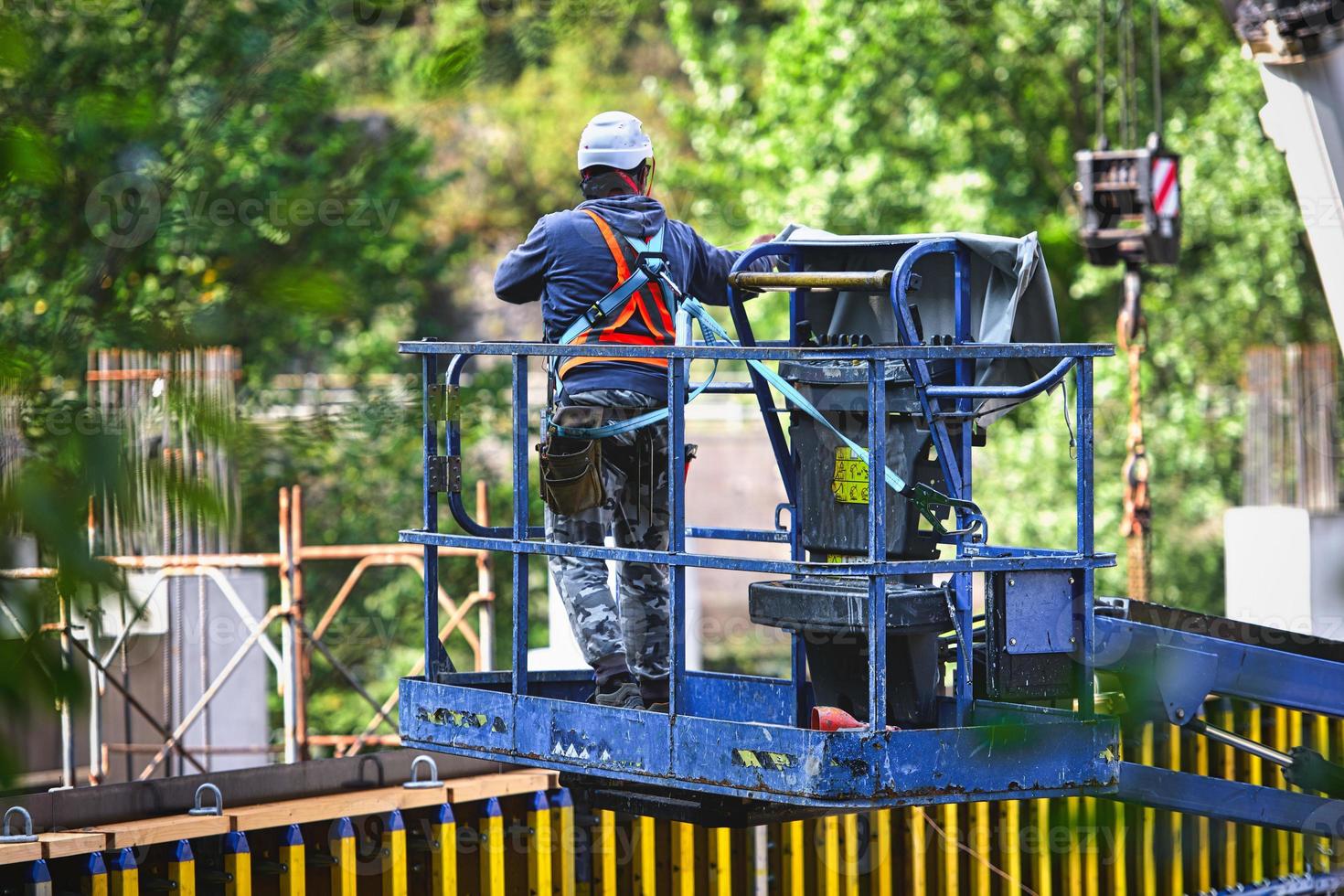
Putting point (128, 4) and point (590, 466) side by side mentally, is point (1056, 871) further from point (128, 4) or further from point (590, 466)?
point (128, 4)

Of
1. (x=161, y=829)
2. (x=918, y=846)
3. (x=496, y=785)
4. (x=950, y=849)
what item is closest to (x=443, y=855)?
(x=496, y=785)

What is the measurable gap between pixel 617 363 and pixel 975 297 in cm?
115

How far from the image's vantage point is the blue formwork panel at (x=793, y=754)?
15.7 feet

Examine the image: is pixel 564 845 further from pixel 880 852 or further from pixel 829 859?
pixel 880 852

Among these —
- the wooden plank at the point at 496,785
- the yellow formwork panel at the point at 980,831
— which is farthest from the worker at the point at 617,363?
the yellow formwork panel at the point at 980,831

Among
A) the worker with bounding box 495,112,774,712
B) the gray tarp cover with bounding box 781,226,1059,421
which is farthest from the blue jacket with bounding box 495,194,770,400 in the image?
the gray tarp cover with bounding box 781,226,1059,421

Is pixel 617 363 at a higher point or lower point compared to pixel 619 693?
higher

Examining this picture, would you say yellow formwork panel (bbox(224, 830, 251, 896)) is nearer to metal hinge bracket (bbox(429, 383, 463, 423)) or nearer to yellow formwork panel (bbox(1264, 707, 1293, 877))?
metal hinge bracket (bbox(429, 383, 463, 423))

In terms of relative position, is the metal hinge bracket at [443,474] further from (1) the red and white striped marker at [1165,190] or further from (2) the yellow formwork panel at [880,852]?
(1) the red and white striped marker at [1165,190]

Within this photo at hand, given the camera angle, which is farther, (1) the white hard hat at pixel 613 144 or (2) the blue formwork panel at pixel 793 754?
(1) the white hard hat at pixel 613 144

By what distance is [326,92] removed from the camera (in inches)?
117

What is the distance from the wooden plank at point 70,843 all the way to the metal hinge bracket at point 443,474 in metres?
1.69

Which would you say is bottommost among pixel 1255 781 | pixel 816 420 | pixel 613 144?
pixel 1255 781

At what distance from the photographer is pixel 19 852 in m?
5.79
